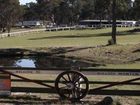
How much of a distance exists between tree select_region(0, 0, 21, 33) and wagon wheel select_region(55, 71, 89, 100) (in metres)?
82.9

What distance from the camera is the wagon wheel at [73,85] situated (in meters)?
12.3

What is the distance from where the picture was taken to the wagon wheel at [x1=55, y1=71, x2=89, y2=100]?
1227 cm

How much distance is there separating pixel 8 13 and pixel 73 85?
8676 centimetres

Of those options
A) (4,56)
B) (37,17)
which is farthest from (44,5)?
(4,56)

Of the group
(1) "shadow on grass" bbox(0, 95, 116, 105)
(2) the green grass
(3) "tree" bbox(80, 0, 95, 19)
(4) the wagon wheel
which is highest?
(4) the wagon wheel

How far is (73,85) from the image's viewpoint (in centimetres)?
1238

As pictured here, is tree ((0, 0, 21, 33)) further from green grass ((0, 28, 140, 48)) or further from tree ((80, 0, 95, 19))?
tree ((80, 0, 95, 19))

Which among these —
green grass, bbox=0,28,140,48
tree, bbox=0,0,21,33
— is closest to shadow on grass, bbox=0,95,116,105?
green grass, bbox=0,28,140,48

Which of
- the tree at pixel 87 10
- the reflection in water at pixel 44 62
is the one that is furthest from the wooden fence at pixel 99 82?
the tree at pixel 87 10

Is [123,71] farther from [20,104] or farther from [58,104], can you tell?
[20,104]

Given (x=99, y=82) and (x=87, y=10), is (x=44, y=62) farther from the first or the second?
(x=87, y=10)

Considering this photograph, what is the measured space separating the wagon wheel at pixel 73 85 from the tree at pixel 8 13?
3263 inches

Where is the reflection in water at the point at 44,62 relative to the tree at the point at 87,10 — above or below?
above

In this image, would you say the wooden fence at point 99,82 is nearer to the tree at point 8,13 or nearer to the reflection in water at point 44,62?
the reflection in water at point 44,62
